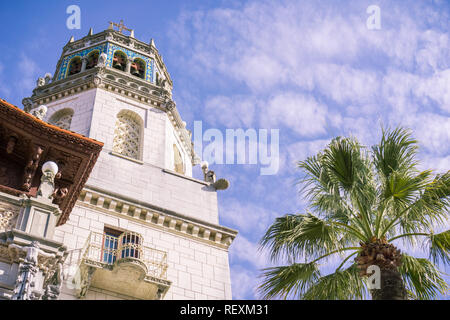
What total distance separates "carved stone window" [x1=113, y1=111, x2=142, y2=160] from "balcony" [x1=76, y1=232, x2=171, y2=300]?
6.54 meters

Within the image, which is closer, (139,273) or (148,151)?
(139,273)

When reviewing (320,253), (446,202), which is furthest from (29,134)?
(446,202)

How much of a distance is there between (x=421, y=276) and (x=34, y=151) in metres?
9.76

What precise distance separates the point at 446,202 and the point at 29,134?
10155 millimetres

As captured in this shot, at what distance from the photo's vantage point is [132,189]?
21922 millimetres

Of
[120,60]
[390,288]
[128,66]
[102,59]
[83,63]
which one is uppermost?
[120,60]

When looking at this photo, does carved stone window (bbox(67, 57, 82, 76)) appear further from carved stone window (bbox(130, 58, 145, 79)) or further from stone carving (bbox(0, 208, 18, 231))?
stone carving (bbox(0, 208, 18, 231))

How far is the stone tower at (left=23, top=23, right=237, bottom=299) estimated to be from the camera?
1767 centimetres

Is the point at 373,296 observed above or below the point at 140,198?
below

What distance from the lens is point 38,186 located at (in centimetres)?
1431

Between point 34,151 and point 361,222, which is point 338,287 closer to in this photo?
point 361,222

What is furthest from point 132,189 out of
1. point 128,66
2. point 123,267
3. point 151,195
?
point 128,66

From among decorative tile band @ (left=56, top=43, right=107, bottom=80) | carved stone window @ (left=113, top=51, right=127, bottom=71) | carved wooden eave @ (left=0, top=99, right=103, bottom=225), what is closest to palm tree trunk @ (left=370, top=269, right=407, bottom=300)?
carved wooden eave @ (left=0, top=99, right=103, bottom=225)

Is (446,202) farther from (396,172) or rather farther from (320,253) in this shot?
(320,253)
